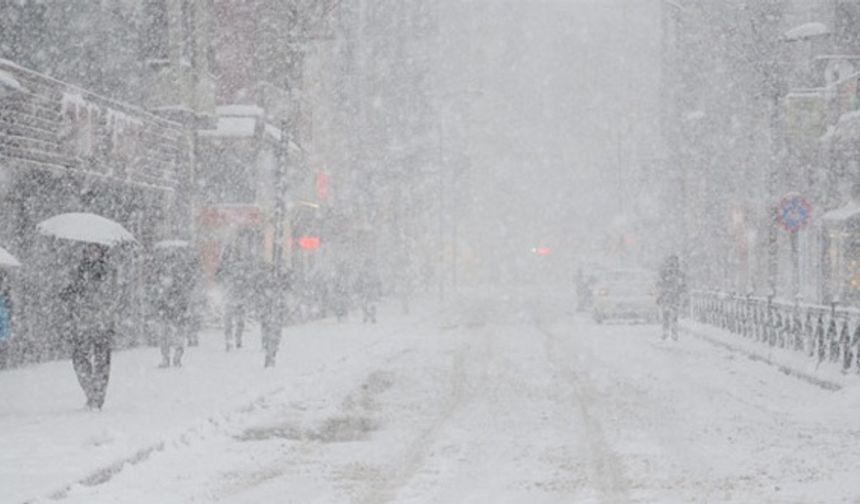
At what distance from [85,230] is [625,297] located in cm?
A: 2483

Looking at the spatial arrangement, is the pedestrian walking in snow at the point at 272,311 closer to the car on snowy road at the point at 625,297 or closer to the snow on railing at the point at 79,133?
the snow on railing at the point at 79,133

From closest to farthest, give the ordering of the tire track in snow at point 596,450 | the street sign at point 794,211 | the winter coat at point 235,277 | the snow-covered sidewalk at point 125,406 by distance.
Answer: the tire track in snow at point 596,450, the snow-covered sidewalk at point 125,406, the street sign at point 794,211, the winter coat at point 235,277

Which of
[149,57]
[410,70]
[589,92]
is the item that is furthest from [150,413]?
[589,92]

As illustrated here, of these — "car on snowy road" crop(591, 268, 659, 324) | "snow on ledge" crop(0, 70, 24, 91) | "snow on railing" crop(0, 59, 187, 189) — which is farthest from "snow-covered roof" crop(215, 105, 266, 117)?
"snow on ledge" crop(0, 70, 24, 91)

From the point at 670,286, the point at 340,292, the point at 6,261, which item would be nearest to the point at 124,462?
the point at 6,261

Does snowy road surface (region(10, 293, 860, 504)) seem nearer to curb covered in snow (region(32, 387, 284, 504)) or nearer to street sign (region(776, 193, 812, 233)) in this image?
curb covered in snow (region(32, 387, 284, 504))

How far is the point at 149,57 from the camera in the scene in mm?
27688

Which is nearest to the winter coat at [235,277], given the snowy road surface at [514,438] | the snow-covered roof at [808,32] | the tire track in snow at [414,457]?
the snowy road surface at [514,438]

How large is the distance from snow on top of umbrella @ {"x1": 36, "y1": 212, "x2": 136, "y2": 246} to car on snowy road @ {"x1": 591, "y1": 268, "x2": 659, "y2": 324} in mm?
24176

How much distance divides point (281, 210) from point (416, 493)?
43.6 ft

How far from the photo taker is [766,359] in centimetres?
Result: 2295

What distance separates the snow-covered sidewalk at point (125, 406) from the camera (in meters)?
10.1

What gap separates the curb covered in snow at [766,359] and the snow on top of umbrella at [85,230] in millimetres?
9604

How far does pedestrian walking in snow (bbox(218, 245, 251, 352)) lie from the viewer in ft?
80.3
